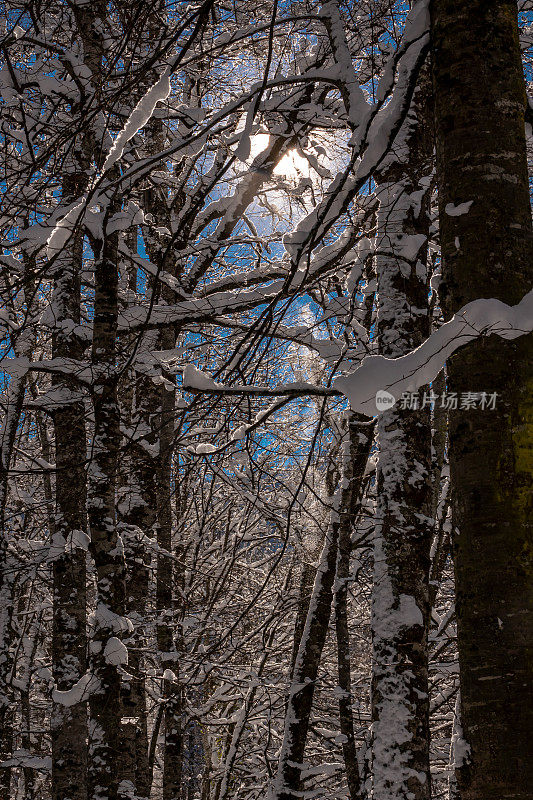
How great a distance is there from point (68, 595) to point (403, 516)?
3719mm

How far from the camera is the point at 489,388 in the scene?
1475mm

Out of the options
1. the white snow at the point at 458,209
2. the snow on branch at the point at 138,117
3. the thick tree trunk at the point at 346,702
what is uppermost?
the snow on branch at the point at 138,117

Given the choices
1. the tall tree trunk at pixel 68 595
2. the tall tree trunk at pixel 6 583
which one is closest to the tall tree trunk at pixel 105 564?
the tall tree trunk at pixel 68 595

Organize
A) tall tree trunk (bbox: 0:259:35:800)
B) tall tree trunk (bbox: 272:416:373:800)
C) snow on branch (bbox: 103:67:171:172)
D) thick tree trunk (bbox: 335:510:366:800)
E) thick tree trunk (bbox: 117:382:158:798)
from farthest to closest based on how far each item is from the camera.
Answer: tall tree trunk (bbox: 0:259:35:800) < thick tree trunk (bbox: 335:510:366:800) < tall tree trunk (bbox: 272:416:373:800) < thick tree trunk (bbox: 117:382:158:798) < snow on branch (bbox: 103:67:171:172)

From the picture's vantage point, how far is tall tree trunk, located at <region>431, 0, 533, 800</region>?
4.27 ft

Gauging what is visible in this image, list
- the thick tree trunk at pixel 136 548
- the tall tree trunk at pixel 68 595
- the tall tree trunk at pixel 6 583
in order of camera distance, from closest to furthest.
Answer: the tall tree trunk at pixel 68 595 → the thick tree trunk at pixel 136 548 → the tall tree trunk at pixel 6 583

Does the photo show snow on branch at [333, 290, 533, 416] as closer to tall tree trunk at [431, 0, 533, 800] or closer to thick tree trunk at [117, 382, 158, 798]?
tall tree trunk at [431, 0, 533, 800]

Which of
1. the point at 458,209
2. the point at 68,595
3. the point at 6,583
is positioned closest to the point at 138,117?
the point at 458,209

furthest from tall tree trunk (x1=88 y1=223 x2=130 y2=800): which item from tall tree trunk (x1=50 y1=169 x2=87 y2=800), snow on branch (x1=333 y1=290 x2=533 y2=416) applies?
snow on branch (x1=333 y1=290 x2=533 y2=416)

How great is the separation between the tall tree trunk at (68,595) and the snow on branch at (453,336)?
434 cm

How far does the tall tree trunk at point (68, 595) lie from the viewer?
5.60 meters

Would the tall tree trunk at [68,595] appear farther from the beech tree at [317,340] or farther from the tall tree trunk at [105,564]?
the tall tree trunk at [105,564]

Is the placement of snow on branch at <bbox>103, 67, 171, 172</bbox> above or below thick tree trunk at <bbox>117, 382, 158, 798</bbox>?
above

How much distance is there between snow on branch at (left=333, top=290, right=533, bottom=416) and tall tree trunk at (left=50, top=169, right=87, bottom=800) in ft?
14.2
